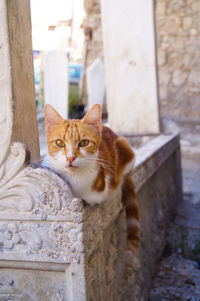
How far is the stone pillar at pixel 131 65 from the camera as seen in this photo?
441 centimetres

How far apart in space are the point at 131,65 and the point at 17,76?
10.1 ft

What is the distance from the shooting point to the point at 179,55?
26.9 feet

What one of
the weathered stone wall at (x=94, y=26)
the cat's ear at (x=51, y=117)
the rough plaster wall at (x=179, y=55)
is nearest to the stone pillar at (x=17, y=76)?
the cat's ear at (x=51, y=117)

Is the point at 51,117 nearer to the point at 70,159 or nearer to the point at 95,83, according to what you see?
the point at 70,159

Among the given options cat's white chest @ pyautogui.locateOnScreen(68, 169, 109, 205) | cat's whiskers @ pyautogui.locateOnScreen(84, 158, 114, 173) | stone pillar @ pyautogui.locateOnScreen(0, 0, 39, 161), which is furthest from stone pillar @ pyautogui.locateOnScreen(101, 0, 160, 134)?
cat's white chest @ pyautogui.locateOnScreen(68, 169, 109, 205)

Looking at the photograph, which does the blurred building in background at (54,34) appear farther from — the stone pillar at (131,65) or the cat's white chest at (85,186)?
the cat's white chest at (85,186)

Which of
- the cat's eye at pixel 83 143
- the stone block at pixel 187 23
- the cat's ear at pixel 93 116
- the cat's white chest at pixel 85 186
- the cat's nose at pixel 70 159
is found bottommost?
the cat's white chest at pixel 85 186

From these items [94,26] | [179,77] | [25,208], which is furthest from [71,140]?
[94,26]

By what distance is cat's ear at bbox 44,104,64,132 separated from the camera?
5.11ft

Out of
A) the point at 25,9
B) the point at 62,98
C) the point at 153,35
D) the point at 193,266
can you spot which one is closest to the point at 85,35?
the point at 62,98

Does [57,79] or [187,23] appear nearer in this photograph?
[57,79]

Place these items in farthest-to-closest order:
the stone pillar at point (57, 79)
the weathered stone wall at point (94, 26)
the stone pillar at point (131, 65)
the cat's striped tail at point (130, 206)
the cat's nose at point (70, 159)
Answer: the weathered stone wall at point (94, 26) → the stone pillar at point (57, 79) → the stone pillar at point (131, 65) → the cat's striped tail at point (130, 206) → the cat's nose at point (70, 159)

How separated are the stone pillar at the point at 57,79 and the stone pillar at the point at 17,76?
4718 millimetres

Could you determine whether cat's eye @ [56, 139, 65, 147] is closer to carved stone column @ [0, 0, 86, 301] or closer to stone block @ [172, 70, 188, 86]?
carved stone column @ [0, 0, 86, 301]
